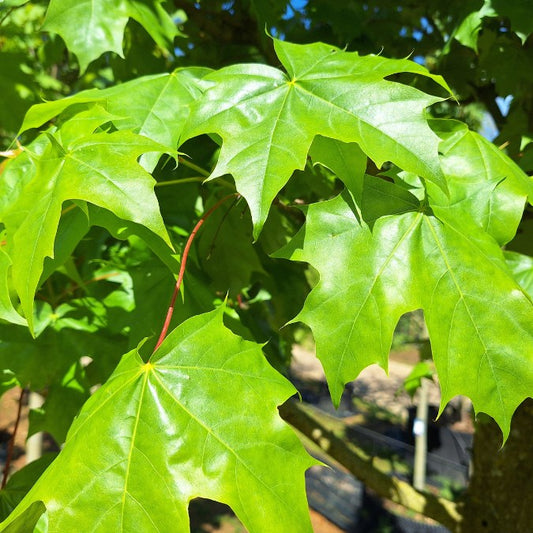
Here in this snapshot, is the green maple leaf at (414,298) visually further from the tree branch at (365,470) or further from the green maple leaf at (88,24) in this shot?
the tree branch at (365,470)

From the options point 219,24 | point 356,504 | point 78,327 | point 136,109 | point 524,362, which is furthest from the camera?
point 356,504

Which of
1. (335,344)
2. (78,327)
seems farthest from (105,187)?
(78,327)

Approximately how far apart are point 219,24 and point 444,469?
5.68 m

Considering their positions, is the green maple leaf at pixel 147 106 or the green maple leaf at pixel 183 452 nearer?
the green maple leaf at pixel 183 452

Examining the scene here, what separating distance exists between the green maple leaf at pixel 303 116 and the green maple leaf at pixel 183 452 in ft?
0.78

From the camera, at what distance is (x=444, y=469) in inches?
244

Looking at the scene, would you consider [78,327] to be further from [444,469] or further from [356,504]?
[444,469]

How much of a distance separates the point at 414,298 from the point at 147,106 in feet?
2.06

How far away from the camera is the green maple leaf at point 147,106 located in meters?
1.01

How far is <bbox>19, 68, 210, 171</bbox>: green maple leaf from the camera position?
101cm

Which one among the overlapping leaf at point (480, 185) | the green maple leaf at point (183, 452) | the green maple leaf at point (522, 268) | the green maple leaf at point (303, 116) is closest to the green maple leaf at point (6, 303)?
the green maple leaf at point (183, 452)

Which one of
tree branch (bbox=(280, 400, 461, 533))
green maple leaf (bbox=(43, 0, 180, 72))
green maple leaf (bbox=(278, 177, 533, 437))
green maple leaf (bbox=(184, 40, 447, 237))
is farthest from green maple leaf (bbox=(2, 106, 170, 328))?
tree branch (bbox=(280, 400, 461, 533))

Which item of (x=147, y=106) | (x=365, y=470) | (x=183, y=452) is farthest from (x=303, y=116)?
(x=365, y=470)

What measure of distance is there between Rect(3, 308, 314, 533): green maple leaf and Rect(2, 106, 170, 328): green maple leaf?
19 cm
